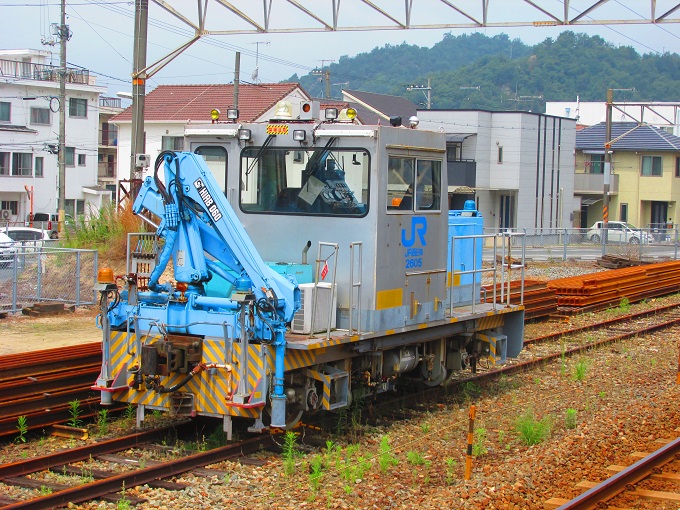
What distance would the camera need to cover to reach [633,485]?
8.27 m

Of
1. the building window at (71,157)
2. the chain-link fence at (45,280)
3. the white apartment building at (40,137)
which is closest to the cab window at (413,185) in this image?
the chain-link fence at (45,280)

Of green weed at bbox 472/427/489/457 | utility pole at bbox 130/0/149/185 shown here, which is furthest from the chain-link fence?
green weed at bbox 472/427/489/457

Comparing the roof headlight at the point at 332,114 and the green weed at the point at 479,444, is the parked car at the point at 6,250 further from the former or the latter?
the green weed at the point at 479,444

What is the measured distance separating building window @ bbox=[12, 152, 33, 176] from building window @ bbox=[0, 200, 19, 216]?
5.64 feet

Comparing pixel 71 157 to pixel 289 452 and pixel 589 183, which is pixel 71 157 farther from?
pixel 289 452

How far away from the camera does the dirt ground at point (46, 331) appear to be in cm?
1431

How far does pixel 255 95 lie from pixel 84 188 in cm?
1410

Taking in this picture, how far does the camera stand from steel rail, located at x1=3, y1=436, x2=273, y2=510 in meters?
7.14

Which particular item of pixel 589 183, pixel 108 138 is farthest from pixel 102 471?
pixel 589 183

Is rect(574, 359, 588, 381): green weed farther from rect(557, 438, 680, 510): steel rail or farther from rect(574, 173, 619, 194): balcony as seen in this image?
rect(574, 173, 619, 194): balcony

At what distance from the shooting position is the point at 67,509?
285 inches

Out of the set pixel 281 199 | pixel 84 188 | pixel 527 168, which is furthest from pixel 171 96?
pixel 281 199

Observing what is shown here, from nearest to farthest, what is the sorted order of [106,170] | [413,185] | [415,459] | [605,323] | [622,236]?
[415,459], [413,185], [605,323], [622,236], [106,170]

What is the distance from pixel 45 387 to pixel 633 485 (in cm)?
597
